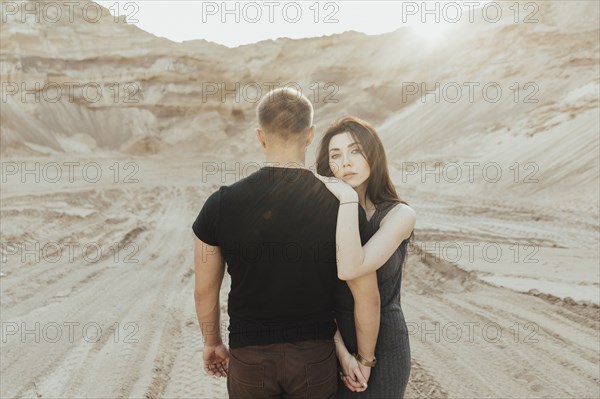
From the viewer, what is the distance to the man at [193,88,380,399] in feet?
6.11

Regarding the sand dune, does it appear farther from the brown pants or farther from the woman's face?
the woman's face

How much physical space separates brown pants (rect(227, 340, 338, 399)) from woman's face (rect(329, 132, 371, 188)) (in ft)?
2.38

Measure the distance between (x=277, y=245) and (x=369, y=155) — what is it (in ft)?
2.06

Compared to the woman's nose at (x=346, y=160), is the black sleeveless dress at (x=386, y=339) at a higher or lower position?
lower

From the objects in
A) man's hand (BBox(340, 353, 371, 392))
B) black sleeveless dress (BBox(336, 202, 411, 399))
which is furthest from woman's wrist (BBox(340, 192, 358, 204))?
man's hand (BBox(340, 353, 371, 392))

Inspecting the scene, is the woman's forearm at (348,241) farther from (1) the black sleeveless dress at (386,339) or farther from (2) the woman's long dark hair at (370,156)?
(2) the woman's long dark hair at (370,156)

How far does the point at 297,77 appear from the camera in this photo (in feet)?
142

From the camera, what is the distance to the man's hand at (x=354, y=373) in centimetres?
208

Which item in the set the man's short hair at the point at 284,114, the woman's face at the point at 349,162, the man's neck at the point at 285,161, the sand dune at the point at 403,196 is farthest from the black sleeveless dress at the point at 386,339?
the sand dune at the point at 403,196

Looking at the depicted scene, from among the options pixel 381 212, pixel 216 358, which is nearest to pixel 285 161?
pixel 381 212

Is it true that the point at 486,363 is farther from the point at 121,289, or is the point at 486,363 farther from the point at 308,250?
the point at 121,289

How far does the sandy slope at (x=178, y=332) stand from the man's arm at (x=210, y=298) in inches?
97.1

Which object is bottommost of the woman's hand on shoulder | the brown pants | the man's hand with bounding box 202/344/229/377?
the man's hand with bounding box 202/344/229/377

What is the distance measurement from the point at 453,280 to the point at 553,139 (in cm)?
1141
